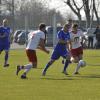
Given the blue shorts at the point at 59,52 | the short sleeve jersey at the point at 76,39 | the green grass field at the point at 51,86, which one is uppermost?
the short sleeve jersey at the point at 76,39

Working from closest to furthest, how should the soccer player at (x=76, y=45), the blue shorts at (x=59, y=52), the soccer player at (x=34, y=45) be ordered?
the soccer player at (x=34, y=45)
the blue shorts at (x=59, y=52)
the soccer player at (x=76, y=45)

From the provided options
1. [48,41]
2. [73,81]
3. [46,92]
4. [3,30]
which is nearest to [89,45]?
[48,41]

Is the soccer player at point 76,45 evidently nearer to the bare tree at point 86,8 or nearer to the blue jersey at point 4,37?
the blue jersey at point 4,37

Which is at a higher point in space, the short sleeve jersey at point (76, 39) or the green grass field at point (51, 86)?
the short sleeve jersey at point (76, 39)

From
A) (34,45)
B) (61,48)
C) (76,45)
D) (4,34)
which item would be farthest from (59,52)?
(4,34)

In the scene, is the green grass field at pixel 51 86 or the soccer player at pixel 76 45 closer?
the green grass field at pixel 51 86

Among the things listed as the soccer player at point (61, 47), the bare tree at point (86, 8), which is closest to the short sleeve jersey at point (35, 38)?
the soccer player at point (61, 47)

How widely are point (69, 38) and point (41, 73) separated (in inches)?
68.3

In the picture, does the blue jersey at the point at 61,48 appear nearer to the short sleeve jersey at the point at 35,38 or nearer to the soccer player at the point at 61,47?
the soccer player at the point at 61,47

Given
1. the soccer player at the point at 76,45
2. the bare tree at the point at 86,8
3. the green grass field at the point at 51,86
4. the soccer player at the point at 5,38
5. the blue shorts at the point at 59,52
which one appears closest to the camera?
the green grass field at the point at 51,86

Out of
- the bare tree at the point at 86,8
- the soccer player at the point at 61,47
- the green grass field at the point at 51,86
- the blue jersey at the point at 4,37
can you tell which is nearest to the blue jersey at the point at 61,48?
the soccer player at the point at 61,47

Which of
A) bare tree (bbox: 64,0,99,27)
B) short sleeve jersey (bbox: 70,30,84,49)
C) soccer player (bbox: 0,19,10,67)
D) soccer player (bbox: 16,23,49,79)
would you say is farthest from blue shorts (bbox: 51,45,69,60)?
bare tree (bbox: 64,0,99,27)

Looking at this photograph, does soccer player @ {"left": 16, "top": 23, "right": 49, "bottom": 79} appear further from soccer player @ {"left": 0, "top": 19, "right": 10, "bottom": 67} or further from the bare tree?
the bare tree

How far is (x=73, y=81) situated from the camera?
58.0 feet
